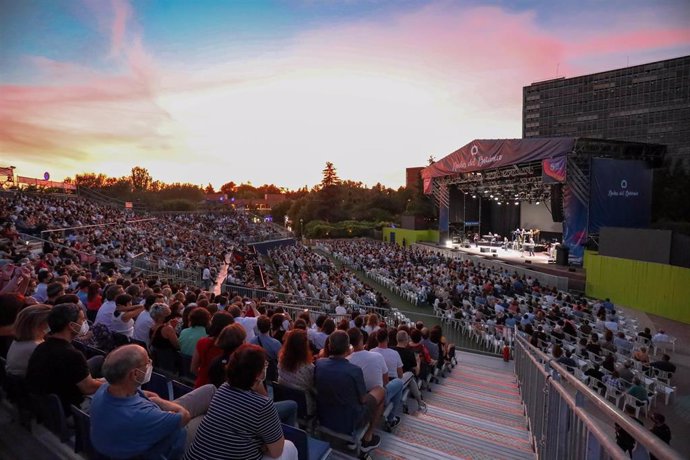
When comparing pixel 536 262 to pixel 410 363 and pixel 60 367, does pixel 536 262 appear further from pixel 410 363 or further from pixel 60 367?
pixel 60 367

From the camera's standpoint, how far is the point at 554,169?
2080cm

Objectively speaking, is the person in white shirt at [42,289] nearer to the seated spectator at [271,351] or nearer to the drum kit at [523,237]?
the seated spectator at [271,351]

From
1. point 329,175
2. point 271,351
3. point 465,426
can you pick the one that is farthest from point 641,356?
point 329,175

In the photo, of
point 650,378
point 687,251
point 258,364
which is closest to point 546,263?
point 687,251

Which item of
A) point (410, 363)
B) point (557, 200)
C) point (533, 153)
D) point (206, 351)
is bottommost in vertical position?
point (410, 363)

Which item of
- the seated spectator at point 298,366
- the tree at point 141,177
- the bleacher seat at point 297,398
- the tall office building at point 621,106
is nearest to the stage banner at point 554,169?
the seated spectator at point 298,366

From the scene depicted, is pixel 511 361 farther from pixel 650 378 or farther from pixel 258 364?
pixel 258 364

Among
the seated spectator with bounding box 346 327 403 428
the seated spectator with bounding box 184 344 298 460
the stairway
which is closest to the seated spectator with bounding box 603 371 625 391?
the stairway

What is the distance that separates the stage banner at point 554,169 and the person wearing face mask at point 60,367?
22423mm

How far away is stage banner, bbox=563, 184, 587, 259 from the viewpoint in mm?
21062

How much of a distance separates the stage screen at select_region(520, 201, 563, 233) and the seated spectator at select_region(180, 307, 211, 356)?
1290 inches

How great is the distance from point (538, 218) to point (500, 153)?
464 inches

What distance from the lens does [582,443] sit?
1881mm

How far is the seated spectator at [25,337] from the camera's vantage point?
3.07 meters
